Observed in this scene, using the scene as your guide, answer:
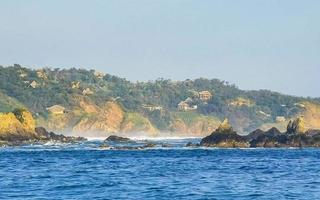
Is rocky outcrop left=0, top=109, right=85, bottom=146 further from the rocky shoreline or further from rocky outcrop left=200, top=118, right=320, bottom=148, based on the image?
rocky outcrop left=200, top=118, right=320, bottom=148

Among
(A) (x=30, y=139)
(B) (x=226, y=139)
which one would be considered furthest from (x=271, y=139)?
(A) (x=30, y=139)

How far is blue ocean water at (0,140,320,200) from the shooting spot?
46.7 meters

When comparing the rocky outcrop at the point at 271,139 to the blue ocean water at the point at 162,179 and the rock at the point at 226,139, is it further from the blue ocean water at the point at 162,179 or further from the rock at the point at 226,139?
the blue ocean water at the point at 162,179

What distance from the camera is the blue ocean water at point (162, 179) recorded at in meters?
46.7

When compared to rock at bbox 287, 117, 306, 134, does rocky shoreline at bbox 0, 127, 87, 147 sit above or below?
below

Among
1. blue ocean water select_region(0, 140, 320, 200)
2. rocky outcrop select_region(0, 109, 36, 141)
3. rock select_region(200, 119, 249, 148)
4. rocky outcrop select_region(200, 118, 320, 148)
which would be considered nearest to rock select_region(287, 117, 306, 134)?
rocky outcrop select_region(200, 118, 320, 148)

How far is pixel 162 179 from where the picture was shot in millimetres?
56594

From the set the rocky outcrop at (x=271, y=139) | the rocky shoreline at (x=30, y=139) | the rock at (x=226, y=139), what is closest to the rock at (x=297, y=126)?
the rocky outcrop at (x=271, y=139)

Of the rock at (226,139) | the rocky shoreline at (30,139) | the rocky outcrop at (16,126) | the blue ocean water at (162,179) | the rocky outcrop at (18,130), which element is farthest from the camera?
the rocky outcrop at (16,126)

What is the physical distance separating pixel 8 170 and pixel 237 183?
20253 mm

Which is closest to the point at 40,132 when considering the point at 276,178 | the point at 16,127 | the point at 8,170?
the point at 16,127

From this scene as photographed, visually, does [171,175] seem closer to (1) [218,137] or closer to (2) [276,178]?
(2) [276,178]

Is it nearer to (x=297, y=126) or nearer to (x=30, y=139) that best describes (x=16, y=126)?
(x=30, y=139)

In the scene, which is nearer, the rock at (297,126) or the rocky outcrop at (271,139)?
the rocky outcrop at (271,139)
